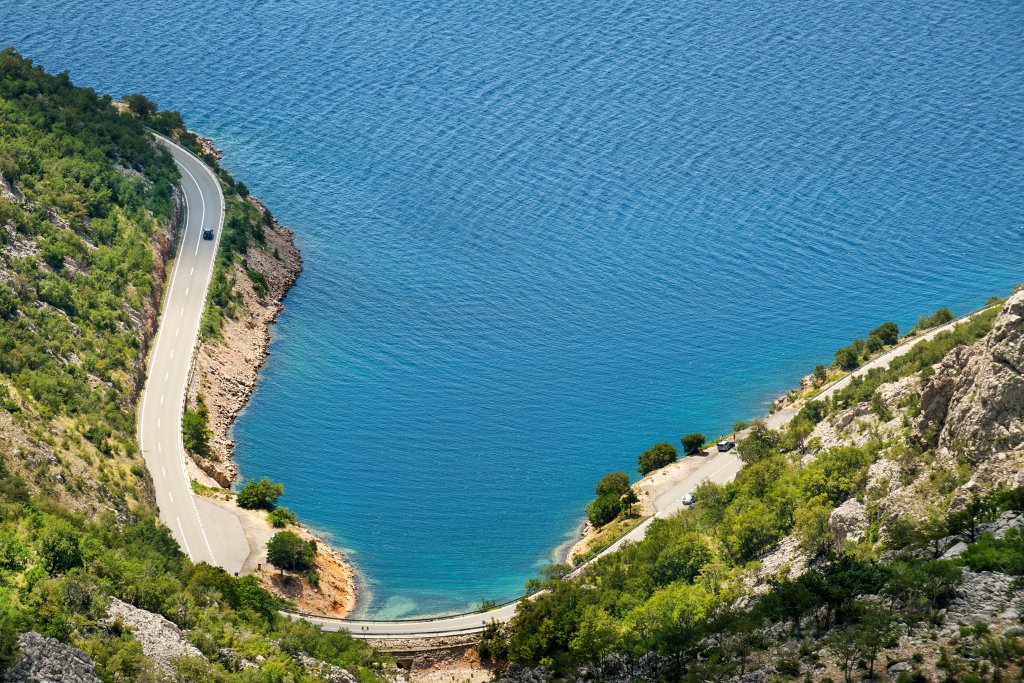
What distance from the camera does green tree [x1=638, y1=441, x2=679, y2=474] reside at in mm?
108000

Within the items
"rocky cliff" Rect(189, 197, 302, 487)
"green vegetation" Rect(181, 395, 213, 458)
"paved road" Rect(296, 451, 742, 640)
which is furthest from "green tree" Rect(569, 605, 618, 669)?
"green vegetation" Rect(181, 395, 213, 458)

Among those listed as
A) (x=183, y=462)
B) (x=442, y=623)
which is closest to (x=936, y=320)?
(x=442, y=623)

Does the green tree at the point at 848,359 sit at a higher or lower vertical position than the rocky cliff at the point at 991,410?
higher

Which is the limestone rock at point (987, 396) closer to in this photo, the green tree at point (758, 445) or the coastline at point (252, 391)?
the green tree at point (758, 445)

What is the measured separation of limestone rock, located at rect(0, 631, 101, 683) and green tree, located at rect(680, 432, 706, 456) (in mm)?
56737

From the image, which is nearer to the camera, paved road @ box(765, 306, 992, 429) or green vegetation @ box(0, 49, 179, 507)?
green vegetation @ box(0, 49, 179, 507)

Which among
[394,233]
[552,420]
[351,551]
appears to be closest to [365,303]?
[394,233]

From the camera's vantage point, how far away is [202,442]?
105938mm

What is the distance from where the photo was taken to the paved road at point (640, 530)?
8938 cm

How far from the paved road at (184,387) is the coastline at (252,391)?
1.23 metres

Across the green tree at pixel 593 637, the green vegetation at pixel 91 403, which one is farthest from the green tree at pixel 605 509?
the green vegetation at pixel 91 403

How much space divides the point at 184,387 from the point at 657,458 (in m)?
38.7

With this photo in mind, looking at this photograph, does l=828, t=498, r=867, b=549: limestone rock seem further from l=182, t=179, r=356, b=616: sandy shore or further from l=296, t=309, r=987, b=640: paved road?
l=182, t=179, r=356, b=616: sandy shore

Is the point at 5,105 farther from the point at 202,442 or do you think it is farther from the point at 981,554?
the point at 981,554
